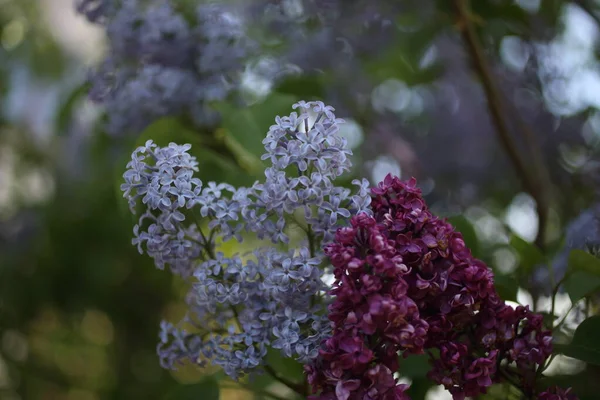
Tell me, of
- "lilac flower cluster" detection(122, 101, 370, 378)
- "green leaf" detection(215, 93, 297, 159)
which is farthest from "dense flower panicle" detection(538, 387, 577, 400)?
"green leaf" detection(215, 93, 297, 159)

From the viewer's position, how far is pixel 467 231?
455 mm

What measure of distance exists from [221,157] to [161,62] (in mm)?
104

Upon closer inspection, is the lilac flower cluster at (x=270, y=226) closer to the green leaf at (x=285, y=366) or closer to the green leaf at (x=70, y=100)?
the green leaf at (x=285, y=366)

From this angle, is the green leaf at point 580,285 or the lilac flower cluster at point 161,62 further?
the lilac flower cluster at point 161,62

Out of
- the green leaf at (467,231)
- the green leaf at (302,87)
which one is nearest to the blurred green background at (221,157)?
the green leaf at (302,87)

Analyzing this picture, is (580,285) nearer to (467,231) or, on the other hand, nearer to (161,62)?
(467,231)

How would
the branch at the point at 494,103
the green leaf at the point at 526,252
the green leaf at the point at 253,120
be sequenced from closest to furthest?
the green leaf at the point at 526,252 → the green leaf at the point at 253,120 → the branch at the point at 494,103

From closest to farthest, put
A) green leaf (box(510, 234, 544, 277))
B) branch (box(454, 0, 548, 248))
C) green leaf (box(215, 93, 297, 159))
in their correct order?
green leaf (box(510, 234, 544, 277)), green leaf (box(215, 93, 297, 159)), branch (box(454, 0, 548, 248))

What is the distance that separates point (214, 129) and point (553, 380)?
372 millimetres

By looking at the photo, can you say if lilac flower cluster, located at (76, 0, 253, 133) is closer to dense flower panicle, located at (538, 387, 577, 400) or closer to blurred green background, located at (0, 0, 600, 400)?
blurred green background, located at (0, 0, 600, 400)

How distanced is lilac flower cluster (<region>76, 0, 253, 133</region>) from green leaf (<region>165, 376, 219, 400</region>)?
241 mm

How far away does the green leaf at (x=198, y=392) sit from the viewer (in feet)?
1.53

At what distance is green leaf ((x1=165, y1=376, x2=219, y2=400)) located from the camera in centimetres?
47

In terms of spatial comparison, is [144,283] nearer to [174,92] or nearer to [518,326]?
[174,92]
